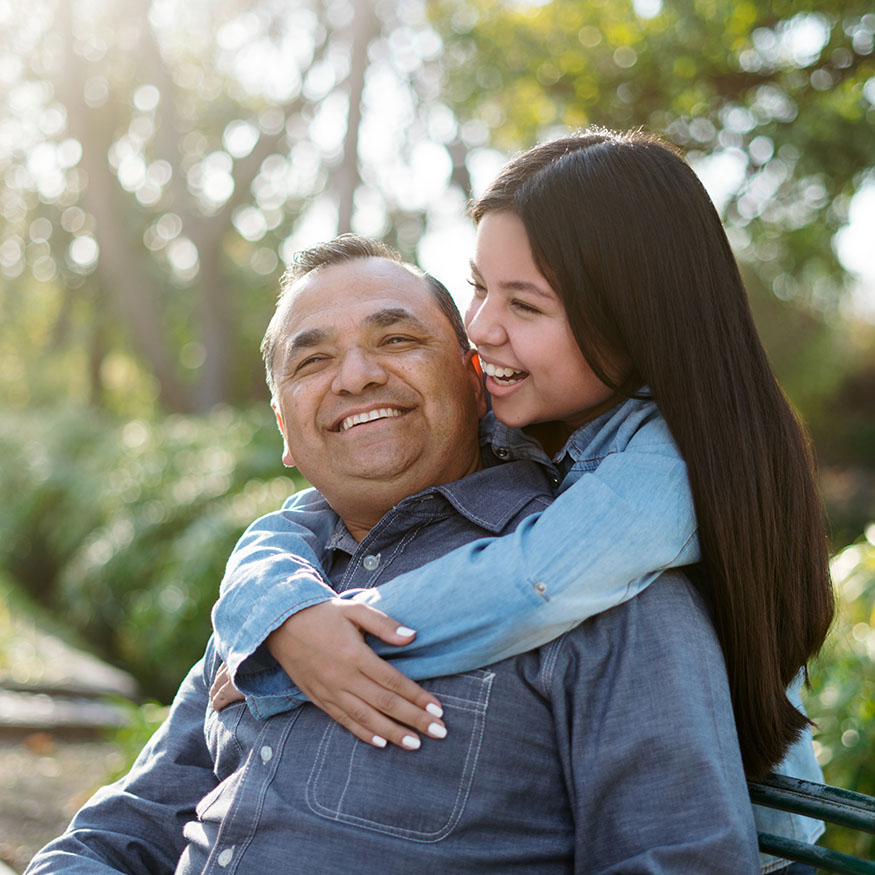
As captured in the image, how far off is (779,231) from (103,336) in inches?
761

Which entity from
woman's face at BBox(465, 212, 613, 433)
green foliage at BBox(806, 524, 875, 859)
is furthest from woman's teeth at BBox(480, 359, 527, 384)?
green foliage at BBox(806, 524, 875, 859)

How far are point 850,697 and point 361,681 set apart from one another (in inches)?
77.5

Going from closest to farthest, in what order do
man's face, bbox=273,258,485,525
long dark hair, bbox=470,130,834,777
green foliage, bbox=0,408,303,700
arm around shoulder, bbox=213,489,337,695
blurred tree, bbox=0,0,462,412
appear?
long dark hair, bbox=470,130,834,777, arm around shoulder, bbox=213,489,337,695, man's face, bbox=273,258,485,525, green foliage, bbox=0,408,303,700, blurred tree, bbox=0,0,462,412

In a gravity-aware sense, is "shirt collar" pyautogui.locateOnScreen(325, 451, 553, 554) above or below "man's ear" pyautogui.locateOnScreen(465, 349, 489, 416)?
below

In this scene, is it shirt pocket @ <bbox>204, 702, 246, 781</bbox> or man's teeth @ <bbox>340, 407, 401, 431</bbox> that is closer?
shirt pocket @ <bbox>204, 702, 246, 781</bbox>

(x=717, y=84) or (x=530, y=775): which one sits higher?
(x=717, y=84)

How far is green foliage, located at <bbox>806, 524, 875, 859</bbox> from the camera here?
2.88m

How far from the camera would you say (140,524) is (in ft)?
25.6

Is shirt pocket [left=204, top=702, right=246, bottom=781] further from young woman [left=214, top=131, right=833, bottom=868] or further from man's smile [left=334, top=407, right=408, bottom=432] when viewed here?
man's smile [left=334, top=407, right=408, bottom=432]

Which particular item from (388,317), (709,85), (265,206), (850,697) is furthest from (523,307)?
(265,206)

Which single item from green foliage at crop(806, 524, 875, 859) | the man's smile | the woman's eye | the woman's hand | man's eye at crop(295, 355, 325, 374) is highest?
the woman's eye

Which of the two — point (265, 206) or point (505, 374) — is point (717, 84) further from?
point (265, 206)

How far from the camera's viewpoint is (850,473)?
1939 cm

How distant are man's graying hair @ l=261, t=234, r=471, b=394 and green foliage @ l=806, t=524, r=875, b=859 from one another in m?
1.42
